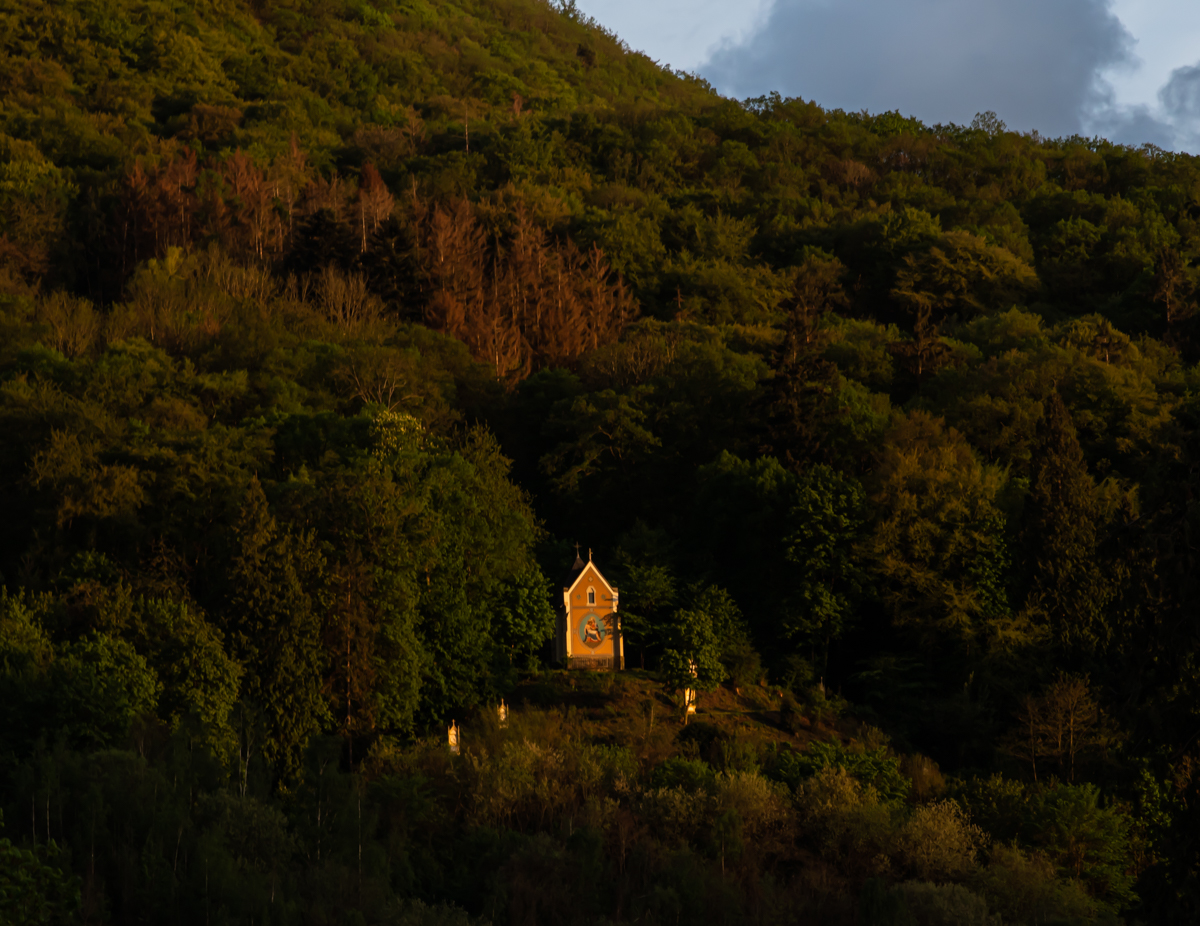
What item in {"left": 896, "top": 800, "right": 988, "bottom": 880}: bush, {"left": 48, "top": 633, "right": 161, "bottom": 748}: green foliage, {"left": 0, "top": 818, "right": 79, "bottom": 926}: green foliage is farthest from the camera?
{"left": 48, "top": 633, "right": 161, "bottom": 748}: green foliage

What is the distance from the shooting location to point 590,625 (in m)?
42.4

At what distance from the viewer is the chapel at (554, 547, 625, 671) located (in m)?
42.3

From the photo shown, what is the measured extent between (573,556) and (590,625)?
14.8ft

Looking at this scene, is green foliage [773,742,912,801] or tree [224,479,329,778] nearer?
green foliage [773,742,912,801]

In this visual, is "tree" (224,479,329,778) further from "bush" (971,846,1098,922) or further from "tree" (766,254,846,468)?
"tree" (766,254,846,468)

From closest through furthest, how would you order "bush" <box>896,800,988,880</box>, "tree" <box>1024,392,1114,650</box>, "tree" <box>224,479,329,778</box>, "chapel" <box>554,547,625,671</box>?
"bush" <box>896,800,988,880</box>, "tree" <box>224,479,329,778</box>, "tree" <box>1024,392,1114,650</box>, "chapel" <box>554,547,625,671</box>

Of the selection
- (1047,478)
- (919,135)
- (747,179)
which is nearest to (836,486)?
(1047,478)

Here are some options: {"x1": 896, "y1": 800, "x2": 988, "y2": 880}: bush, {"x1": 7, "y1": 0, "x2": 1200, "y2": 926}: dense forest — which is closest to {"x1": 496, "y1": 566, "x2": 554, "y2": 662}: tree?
{"x1": 7, "y1": 0, "x2": 1200, "y2": 926}: dense forest

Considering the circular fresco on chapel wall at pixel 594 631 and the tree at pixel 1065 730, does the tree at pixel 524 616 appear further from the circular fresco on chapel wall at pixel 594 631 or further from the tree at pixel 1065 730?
the tree at pixel 1065 730

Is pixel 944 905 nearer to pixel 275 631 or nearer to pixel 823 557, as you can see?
pixel 823 557

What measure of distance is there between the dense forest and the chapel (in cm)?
103

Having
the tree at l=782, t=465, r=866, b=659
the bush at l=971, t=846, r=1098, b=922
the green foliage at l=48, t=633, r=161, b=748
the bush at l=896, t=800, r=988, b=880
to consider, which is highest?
the tree at l=782, t=465, r=866, b=659

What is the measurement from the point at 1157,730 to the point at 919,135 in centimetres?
9094

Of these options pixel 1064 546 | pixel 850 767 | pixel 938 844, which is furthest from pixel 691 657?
pixel 1064 546
